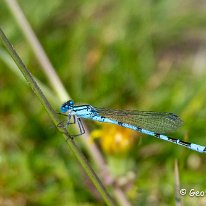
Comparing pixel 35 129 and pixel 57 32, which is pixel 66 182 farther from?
pixel 57 32

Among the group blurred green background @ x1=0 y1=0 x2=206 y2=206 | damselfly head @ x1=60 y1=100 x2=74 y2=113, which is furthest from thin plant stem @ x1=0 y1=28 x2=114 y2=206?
damselfly head @ x1=60 y1=100 x2=74 y2=113

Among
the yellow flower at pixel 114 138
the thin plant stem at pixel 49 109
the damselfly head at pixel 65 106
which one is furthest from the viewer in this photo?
the yellow flower at pixel 114 138

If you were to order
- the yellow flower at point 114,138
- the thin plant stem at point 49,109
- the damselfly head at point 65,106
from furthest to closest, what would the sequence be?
the yellow flower at point 114,138
the damselfly head at point 65,106
the thin plant stem at point 49,109

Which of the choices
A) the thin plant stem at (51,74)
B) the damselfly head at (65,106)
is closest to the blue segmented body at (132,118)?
the damselfly head at (65,106)

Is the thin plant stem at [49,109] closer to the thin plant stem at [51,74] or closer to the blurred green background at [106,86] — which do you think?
the blurred green background at [106,86]

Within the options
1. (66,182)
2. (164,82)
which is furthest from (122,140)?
(164,82)

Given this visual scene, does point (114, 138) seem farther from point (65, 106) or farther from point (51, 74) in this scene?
point (51, 74)

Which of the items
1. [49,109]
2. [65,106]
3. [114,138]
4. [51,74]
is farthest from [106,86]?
[49,109]
